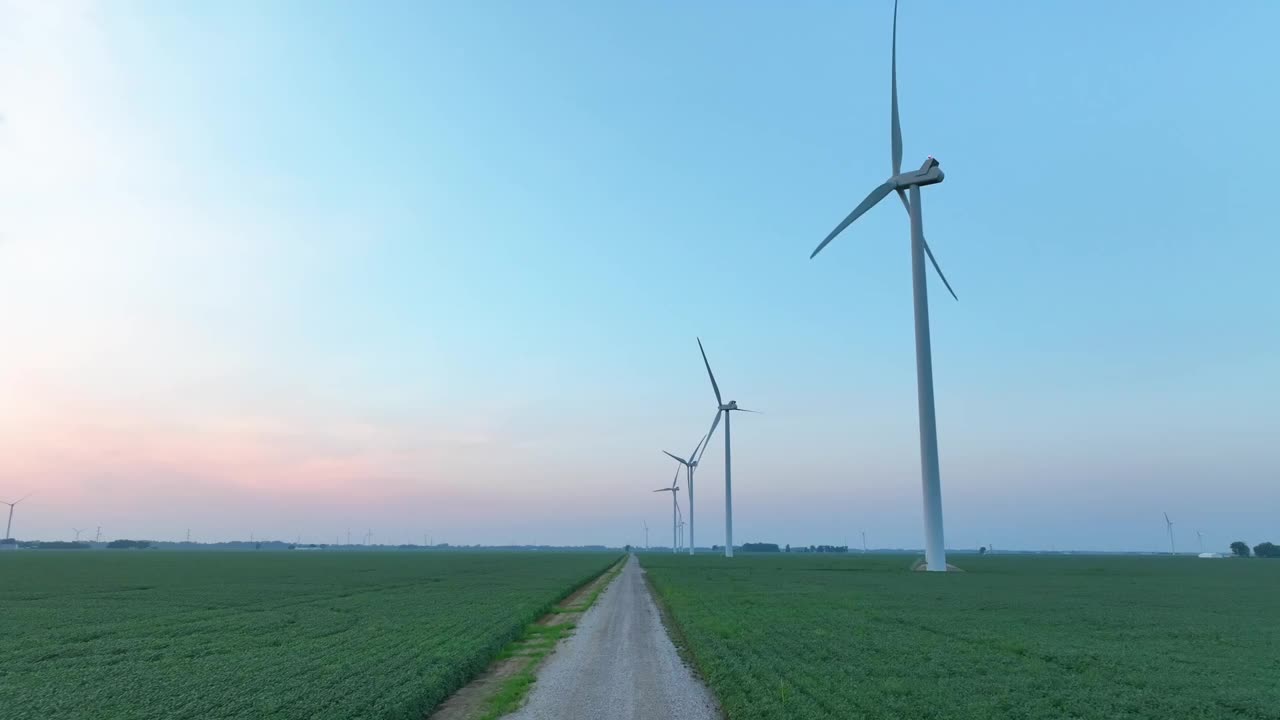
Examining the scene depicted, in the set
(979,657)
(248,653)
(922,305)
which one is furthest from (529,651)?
(922,305)

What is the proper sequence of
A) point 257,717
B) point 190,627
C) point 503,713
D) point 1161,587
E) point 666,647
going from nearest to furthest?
1. point 257,717
2. point 503,713
3. point 666,647
4. point 190,627
5. point 1161,587

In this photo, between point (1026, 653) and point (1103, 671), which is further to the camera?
point (1026, 653)

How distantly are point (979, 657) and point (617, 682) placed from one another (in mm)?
11994

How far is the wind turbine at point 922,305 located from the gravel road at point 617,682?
41.1 metres

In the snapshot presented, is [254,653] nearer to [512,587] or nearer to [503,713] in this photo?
[503,713]

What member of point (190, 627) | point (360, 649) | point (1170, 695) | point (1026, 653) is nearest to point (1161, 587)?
point (1026, 653)

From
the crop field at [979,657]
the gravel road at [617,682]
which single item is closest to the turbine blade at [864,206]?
the crop field at [979,657]

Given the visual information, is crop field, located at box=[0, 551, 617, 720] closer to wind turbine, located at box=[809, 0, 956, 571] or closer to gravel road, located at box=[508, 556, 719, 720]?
gravel road, located at box=[508, 556, 719, 720]

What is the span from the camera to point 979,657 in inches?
934

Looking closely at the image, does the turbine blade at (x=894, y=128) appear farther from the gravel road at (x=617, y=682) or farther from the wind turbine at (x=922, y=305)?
the gravel road at (x=617, y=682)

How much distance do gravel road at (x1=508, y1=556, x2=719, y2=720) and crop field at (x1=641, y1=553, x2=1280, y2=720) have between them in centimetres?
89

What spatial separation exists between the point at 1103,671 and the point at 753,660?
10.2 m

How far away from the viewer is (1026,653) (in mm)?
24656

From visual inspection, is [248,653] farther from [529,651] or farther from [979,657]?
[979,657]
